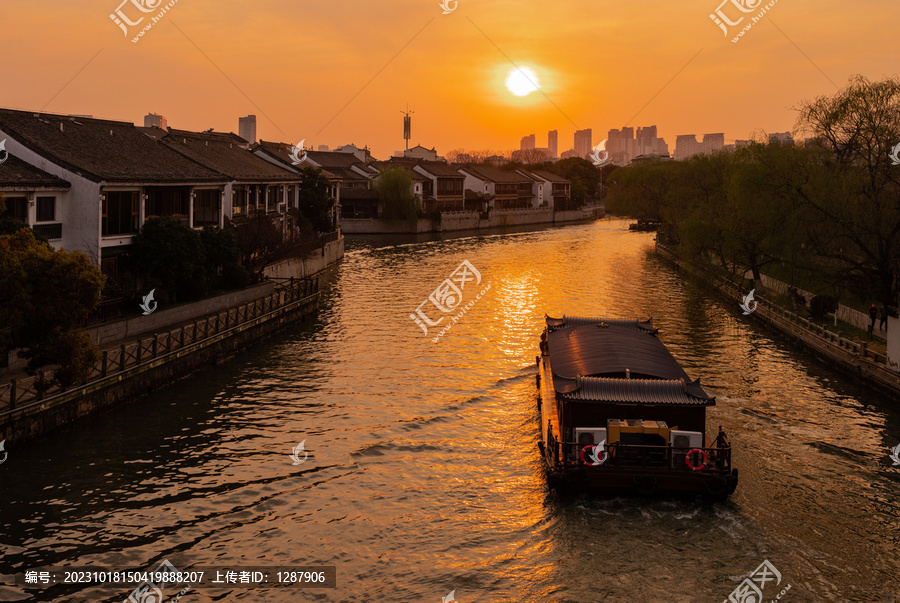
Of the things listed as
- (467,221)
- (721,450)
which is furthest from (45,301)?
(467,221)

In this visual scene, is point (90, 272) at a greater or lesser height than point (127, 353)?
greater

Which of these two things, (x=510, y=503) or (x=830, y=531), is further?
(x=510, y=503)

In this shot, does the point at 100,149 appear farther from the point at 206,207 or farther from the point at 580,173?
the point at 580,173

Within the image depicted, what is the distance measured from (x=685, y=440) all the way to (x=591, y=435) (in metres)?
2.35

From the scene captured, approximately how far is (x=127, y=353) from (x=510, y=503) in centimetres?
1486

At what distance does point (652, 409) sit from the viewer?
21.1 meters

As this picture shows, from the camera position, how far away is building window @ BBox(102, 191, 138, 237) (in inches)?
1375

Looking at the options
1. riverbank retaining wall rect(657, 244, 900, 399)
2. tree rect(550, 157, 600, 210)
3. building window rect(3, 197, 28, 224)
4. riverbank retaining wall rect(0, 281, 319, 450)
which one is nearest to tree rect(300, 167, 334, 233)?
riverbank retaining wall rect(0, 281, 319, 450)

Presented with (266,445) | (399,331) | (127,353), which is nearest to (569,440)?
(266,445)

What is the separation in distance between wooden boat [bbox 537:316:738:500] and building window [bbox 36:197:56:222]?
73.0 feet

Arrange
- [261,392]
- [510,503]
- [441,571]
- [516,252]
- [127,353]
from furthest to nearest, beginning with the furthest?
[516,252] → [261,392] → [127,353] → [510,503] → [441,571]

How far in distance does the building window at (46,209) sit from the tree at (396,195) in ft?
240

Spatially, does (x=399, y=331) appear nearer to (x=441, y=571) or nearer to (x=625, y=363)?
(x=625, y=363)

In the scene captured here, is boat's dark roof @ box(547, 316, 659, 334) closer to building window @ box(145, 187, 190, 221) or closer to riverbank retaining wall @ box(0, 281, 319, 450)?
riverbank retaining wall @ box(0, 281, 319, 450)
